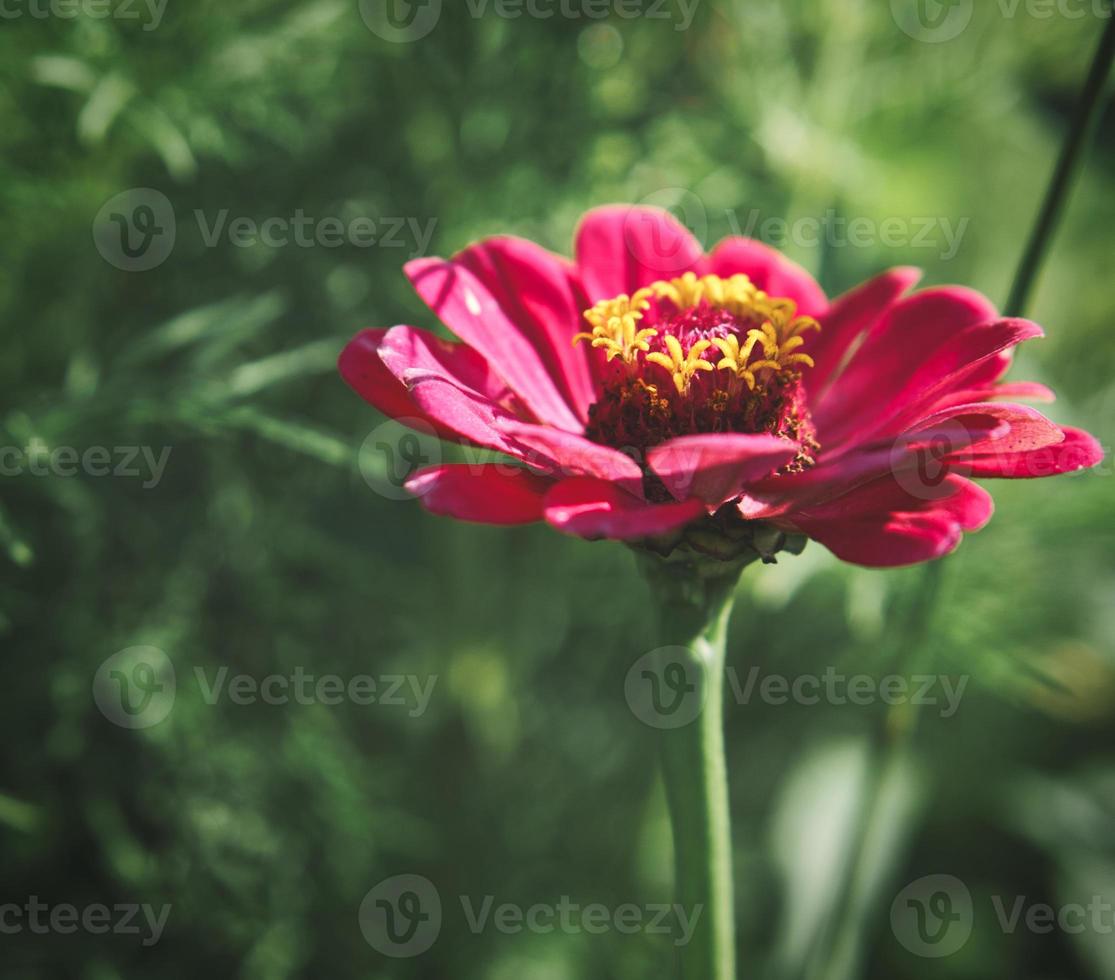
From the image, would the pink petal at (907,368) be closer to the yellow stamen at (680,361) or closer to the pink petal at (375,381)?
the yellow stamen at (680,361)

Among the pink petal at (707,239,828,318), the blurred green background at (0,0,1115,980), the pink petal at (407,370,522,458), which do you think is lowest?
the blurred green background at (0,0,1115,980)

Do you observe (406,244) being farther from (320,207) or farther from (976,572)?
(976,572)

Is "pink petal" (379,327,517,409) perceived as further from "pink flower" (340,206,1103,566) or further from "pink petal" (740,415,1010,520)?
"pink petal" (740,415,1010,520)

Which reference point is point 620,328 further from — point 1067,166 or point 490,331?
point 1067,166

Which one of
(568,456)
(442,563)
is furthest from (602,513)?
(442,563)

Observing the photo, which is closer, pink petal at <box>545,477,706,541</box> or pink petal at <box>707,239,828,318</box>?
pink petal at <box>545,477,706,541</box>

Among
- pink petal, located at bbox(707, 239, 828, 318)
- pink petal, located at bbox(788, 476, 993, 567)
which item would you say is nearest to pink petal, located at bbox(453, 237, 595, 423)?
pink petal, located at bbox(707, 239, 828, 318)

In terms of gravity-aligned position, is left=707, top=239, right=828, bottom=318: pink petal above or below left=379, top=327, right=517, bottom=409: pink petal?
above
